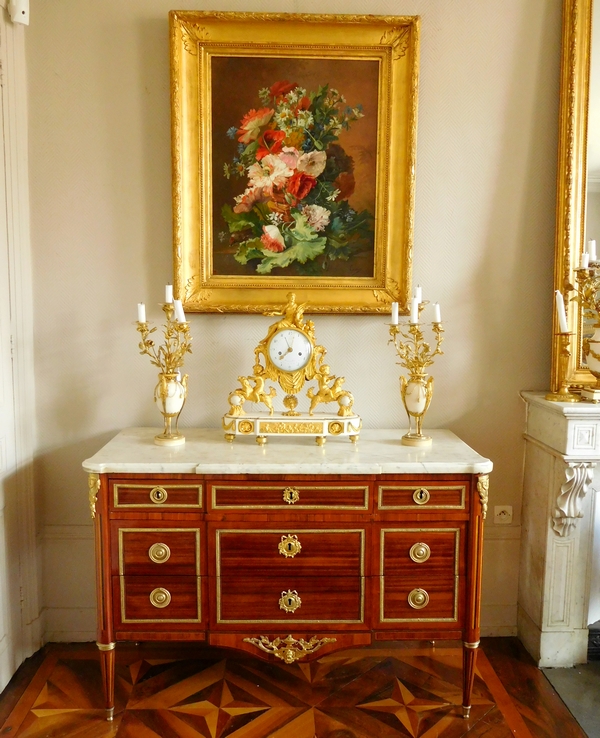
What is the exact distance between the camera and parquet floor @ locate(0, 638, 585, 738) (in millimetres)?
2047

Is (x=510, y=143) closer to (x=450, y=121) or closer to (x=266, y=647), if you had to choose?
(x=450, y=121)

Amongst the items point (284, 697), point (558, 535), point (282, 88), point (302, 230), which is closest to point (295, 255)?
point (302, 230)

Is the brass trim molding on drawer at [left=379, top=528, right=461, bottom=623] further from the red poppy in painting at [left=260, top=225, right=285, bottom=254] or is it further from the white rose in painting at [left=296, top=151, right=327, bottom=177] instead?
the white rose in painting at [left=296, top=151, right=327, bottom=177]

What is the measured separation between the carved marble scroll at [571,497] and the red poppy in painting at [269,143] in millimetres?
1779

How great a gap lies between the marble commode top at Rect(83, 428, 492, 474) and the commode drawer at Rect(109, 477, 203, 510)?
5 cm

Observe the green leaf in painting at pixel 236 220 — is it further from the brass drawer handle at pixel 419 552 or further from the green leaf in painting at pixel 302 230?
the brass drawer handle at pixel 419 552

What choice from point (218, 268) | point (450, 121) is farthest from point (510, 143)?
point (218, 268)

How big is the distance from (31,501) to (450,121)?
2.44m

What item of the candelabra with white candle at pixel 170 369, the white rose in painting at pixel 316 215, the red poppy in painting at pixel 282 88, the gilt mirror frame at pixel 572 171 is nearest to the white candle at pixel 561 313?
the gilt mirror frame at pixel 572 171

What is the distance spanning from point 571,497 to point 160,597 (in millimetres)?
1647

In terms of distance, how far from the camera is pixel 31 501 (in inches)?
97.8

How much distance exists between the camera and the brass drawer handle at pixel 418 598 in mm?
2088

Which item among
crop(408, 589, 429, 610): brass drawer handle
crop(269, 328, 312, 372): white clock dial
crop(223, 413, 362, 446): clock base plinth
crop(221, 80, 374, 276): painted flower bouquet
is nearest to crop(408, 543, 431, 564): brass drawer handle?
crop(408, 589, 429, 610): brass drawer handle

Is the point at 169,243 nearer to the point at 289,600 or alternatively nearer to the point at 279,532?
the point at 279,532
